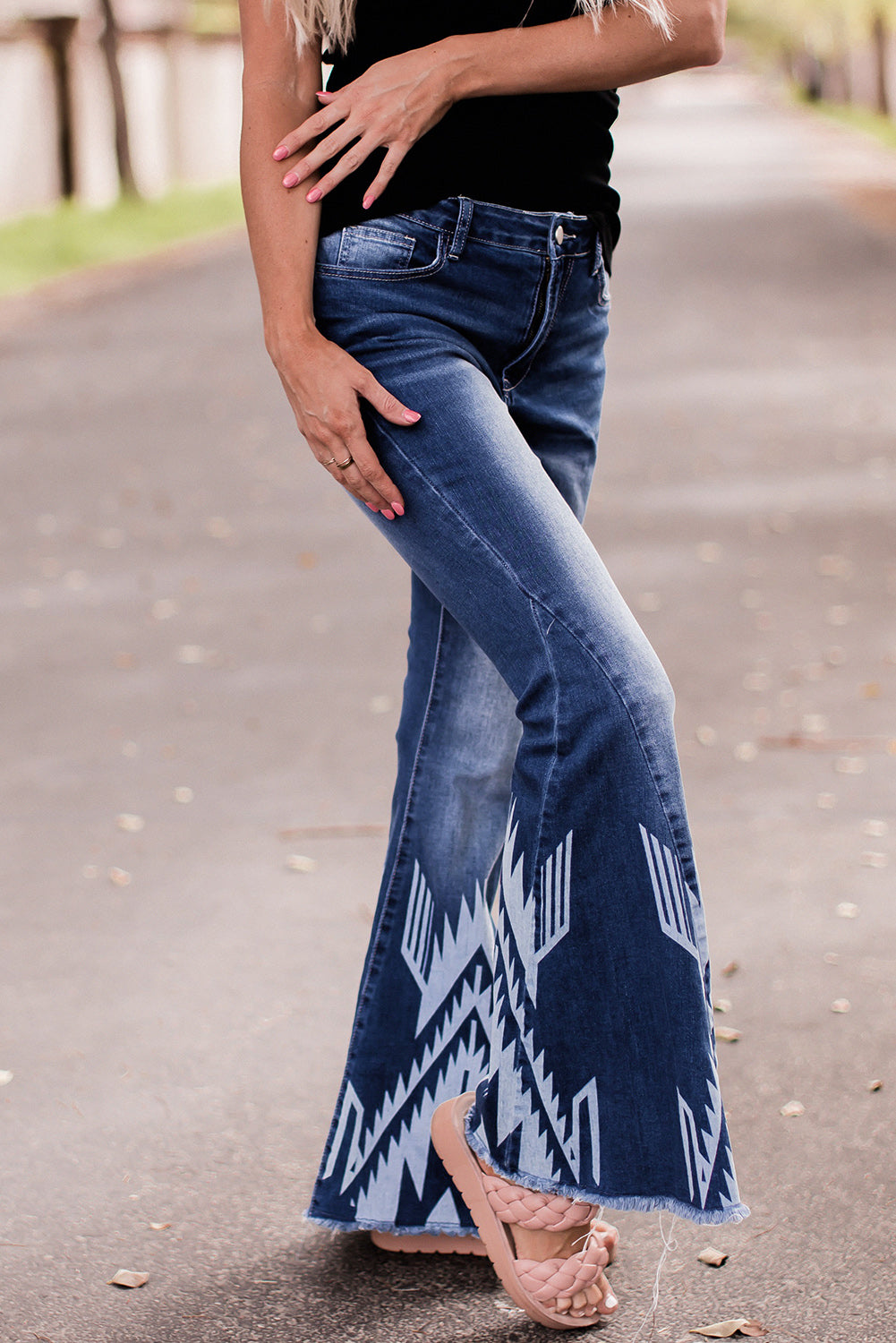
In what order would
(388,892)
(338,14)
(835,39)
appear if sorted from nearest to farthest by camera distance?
(338,14) < (388,892) < (835,39)

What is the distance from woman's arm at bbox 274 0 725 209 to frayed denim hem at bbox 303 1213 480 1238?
1332 mm

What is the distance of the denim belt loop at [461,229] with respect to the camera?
1.94 m

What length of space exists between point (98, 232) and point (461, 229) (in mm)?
18229

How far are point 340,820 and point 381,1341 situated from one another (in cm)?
201

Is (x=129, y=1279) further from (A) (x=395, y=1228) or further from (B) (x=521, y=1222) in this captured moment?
(B) (x=521, y=1222)

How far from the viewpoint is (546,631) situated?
73.4 inches

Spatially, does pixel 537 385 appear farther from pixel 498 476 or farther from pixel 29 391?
pixel 29 391

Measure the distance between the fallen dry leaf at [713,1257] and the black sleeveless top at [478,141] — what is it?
4.52 feet

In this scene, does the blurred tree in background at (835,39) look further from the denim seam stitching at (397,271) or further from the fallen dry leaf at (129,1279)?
the fallen dry leaf at (129,1279)

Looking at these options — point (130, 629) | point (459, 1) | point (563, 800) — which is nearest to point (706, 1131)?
point (563, 800)

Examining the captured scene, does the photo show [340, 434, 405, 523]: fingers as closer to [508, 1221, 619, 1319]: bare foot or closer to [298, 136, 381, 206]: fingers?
[298, 136, 381, 206]: fingers

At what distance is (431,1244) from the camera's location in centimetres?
231

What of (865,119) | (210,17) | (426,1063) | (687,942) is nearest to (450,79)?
(687,942)

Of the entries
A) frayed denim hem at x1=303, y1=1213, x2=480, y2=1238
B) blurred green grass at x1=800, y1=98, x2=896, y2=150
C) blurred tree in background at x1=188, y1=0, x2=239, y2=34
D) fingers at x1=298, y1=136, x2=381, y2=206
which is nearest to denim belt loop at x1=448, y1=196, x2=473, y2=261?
fingers at x1=298, y1=136, x2=381, y2=206
